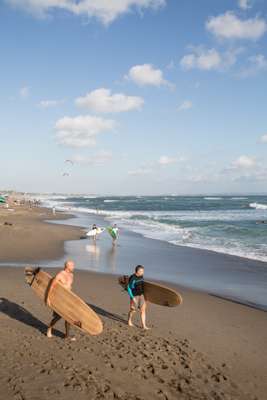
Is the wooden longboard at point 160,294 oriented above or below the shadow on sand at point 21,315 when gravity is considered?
above

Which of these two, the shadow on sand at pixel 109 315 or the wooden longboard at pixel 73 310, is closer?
the wooden longboard at pixel 73 310

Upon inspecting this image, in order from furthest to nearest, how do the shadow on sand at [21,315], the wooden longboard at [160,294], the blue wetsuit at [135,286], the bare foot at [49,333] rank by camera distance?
1. the blue wetsuit at [135,286]
2. the wooden longboard at [160,294]
3. the shadow on sand at [21,315]
4. the bare foot at [49,333]

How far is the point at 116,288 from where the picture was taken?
1054 cm

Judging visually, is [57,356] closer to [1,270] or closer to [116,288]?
[116,288]

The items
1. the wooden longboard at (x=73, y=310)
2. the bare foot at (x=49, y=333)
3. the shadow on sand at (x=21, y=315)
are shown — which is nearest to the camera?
the wooden longboard at (x=73, y=310)

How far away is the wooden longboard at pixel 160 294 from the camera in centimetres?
728

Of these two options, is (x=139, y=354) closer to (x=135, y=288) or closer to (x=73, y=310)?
(x=73, y=310)

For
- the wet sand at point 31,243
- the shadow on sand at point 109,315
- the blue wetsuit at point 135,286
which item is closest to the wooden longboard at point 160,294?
the blue wetsuit at point 135,286

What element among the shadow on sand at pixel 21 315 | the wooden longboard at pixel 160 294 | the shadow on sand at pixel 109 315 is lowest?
the shadow on sand at pixel 109 315

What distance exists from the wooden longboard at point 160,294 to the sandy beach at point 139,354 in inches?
20.4

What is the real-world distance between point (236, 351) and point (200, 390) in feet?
5.46

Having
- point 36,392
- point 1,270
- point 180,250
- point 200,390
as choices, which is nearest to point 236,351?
point 200,390

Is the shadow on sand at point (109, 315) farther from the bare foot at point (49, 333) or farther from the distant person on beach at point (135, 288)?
the bare foot at point (49, 333)

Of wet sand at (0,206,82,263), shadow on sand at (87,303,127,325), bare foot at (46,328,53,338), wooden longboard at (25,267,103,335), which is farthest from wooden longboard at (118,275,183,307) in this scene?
wet sand at (0,206,82,263)
